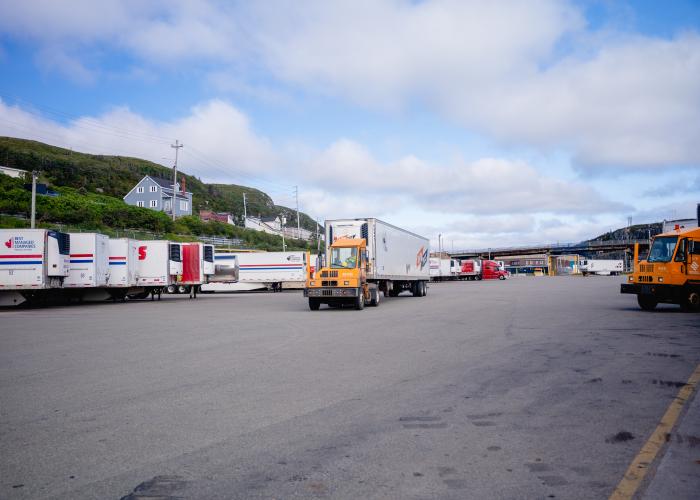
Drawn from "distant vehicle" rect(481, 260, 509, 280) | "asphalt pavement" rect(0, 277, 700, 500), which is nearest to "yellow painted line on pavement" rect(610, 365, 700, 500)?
"asphalt pavement" rect(0, 277, 700, 500)

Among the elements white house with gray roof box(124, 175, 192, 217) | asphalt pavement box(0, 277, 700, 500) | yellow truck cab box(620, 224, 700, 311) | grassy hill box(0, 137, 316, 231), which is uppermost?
grassy hill box(0, 137, 316, 231)

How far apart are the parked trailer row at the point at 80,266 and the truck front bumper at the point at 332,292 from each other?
11881 mm

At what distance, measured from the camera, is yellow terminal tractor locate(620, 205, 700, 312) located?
18.0 m

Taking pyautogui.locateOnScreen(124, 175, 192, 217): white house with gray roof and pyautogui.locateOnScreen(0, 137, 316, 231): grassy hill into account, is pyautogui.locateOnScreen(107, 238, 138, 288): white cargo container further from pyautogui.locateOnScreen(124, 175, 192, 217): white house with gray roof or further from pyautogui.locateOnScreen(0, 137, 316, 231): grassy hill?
pyautogui.locateOnScreen(124, 175, 192, 217): white house with gray roof

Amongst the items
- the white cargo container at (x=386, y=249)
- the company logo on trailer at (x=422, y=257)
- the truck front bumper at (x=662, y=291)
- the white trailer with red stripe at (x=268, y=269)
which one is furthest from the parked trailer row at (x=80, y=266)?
the truck front bumper at (x=662, y=291)

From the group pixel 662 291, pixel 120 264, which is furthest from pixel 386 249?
pixel 120 264

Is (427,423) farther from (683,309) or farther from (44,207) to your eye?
(44,207)

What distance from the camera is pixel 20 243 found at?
24266mm

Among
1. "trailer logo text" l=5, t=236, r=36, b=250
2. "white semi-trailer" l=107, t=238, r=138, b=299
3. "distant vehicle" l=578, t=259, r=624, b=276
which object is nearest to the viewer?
"trailer logo text" l=5, t=236, r=36, b=250

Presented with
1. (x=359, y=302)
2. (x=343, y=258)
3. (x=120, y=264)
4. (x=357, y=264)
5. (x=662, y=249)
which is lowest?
(x=359, y=302)

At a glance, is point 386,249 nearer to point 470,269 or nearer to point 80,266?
point 80,266

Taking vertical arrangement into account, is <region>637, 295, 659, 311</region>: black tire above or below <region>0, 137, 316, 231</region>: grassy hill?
below

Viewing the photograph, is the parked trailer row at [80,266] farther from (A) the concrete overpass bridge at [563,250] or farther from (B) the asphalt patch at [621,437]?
(A) the concrete overpass bridge at [563,250]

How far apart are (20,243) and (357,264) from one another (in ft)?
49.7
